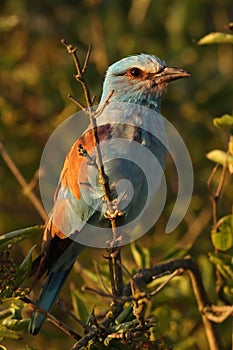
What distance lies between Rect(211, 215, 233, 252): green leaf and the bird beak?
34.7 inches

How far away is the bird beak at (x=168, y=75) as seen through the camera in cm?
463

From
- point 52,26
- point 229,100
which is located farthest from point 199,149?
point 52,26

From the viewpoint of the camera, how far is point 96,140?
327 cm

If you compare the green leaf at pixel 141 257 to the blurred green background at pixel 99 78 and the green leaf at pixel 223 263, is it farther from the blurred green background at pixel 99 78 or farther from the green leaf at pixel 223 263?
the blurred green background at pixel 99 78

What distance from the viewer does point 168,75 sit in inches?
185

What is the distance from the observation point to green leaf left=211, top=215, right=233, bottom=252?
4281 mm

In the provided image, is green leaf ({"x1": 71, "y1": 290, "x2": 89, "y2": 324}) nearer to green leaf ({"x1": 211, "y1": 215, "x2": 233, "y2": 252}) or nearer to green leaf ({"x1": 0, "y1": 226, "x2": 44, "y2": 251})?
green leaf ({"x1": 211, "y1": 215, "x2": 233, "y2": 252})

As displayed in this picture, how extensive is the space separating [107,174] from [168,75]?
2.60 ft

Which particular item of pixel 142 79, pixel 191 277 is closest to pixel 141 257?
pixel 191 277

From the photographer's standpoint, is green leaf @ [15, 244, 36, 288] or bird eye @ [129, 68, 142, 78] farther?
bird eye @ [129, 68, 142, 78]

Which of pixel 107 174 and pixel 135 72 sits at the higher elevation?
pixel 135 72

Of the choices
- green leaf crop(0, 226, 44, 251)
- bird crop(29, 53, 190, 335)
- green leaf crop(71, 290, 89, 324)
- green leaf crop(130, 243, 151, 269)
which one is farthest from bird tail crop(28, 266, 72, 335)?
green leaf crop(0, 226, 44, 251)

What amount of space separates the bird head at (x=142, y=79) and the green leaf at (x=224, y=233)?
901 millimetres

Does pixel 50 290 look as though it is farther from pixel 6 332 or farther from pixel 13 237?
pixel 13 237
